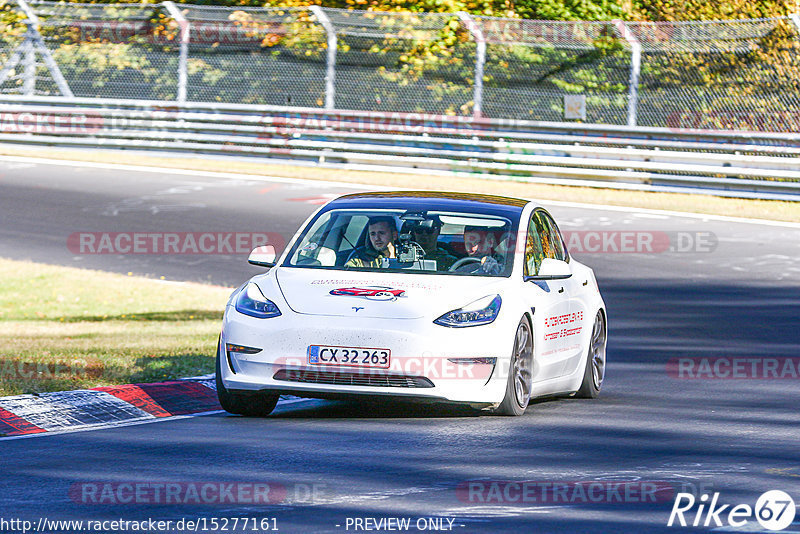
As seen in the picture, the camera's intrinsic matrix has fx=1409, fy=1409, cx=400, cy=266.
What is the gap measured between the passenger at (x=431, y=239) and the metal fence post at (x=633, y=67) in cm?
1626

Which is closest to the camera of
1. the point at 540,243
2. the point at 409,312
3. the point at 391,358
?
the point at 391,358

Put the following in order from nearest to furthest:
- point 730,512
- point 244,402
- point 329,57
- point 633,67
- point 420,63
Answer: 1. point 730,512
2. point 244,402
3. point 633,67
4. point 329,57
5. point 420,63

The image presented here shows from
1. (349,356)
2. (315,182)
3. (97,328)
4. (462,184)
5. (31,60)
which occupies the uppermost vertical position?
(349,356)

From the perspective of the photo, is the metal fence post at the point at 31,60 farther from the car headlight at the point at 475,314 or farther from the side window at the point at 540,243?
the car headlight at the point at 475,314

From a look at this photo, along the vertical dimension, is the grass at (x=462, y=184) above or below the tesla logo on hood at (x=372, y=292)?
below

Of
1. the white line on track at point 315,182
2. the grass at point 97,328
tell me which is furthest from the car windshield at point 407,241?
the white line on track at point 315,182

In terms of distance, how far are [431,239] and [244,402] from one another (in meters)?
1.81

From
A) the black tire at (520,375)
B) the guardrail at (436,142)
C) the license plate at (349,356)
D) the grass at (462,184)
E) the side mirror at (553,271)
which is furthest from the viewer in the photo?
the guardrail at (436,142)

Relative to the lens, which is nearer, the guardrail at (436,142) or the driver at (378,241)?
the driver at (378,241)

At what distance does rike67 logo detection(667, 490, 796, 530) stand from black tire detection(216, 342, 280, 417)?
10.9ft

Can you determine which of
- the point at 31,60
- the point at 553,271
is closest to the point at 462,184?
the point at 31,60

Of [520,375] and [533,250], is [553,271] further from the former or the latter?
[520,375]

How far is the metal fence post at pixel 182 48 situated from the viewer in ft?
94.3

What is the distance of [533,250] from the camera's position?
10.1m
